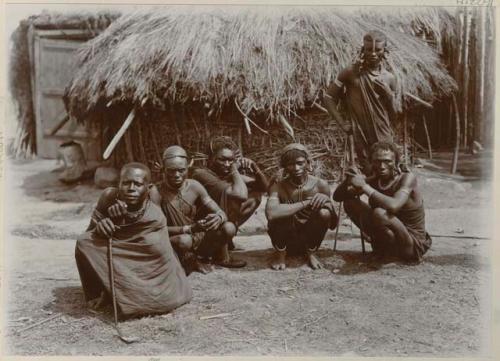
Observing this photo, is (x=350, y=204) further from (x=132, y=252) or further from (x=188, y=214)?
(x=132, y=252)

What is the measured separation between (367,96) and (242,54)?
201 cm

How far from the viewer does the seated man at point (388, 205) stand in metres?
3.62

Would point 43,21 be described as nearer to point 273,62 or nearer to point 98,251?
point 273,62

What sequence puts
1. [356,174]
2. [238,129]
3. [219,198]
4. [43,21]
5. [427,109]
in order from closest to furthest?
[356,174]
[219,198]
[43,21]
[238,129]
[427,109]

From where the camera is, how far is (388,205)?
3.59m

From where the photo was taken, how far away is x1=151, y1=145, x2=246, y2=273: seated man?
3514 mm

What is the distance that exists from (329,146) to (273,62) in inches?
47.7

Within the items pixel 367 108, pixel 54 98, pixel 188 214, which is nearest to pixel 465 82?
pixel 367 108

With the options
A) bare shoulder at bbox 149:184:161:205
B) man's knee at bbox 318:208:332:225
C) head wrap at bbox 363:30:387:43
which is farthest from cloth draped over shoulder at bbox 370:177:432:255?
bare shoulder at bbox 149:184:161:205

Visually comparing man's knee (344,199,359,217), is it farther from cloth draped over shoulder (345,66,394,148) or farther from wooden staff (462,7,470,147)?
wooden staff (462,7,470,147)

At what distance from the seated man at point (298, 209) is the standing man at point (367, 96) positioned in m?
0.58

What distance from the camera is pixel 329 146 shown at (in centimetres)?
626

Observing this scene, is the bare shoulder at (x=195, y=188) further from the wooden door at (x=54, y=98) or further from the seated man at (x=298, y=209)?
the wooden door at (x=54, y=98)

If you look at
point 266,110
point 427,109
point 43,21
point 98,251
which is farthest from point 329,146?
point 98,251
